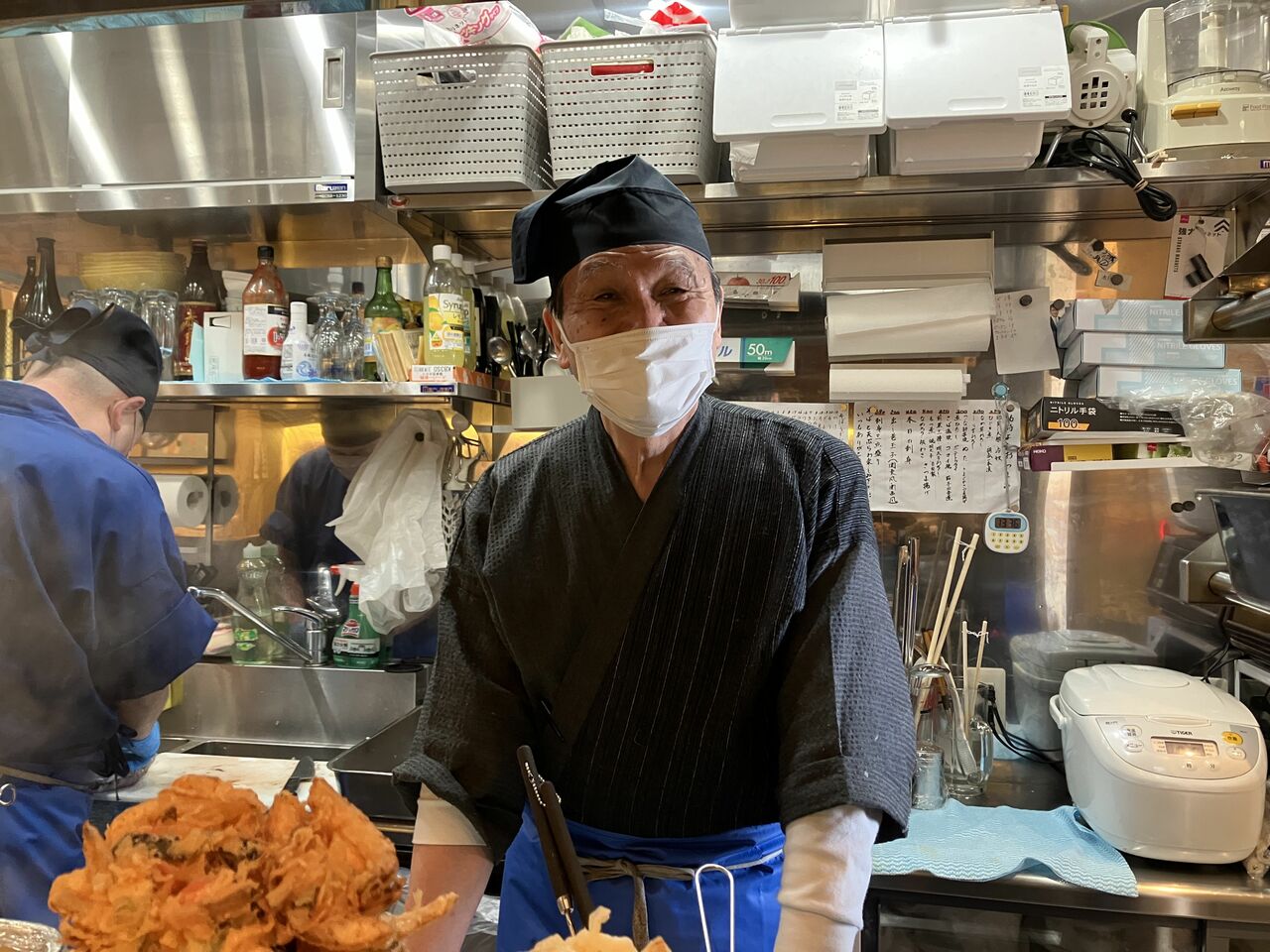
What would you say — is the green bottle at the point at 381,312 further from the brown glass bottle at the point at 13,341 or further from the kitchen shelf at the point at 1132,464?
the kitchen shelf at the point at 1132,464

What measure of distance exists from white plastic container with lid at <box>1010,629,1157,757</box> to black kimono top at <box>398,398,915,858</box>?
1029 millimetres

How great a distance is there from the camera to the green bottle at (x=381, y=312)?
1.83 metres

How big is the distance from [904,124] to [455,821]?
1273mm

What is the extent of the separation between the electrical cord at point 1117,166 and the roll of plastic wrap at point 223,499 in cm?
184

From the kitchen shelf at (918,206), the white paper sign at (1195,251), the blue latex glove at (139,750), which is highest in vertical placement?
the kitchen shelf at (918,206)

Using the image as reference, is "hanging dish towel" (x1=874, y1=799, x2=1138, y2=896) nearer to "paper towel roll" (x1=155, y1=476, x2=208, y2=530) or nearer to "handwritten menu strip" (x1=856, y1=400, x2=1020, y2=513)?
"handwritten menu strip" (x1=856, y1=400, x2=1020, y2=513)

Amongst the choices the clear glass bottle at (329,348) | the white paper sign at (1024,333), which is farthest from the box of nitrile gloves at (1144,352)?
the clear glass bottle at (329,348)

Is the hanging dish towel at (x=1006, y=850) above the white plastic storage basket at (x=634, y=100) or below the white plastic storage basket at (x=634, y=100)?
below

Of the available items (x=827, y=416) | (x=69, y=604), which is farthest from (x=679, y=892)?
(x=827, y=416)

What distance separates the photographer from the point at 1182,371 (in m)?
1.70

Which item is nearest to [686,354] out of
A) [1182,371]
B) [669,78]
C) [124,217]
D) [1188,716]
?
[669,78]

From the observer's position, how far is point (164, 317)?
1795mm

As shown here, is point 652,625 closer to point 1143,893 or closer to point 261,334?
point 1143,893

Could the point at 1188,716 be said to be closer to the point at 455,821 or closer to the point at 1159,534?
the point at 1159,534
